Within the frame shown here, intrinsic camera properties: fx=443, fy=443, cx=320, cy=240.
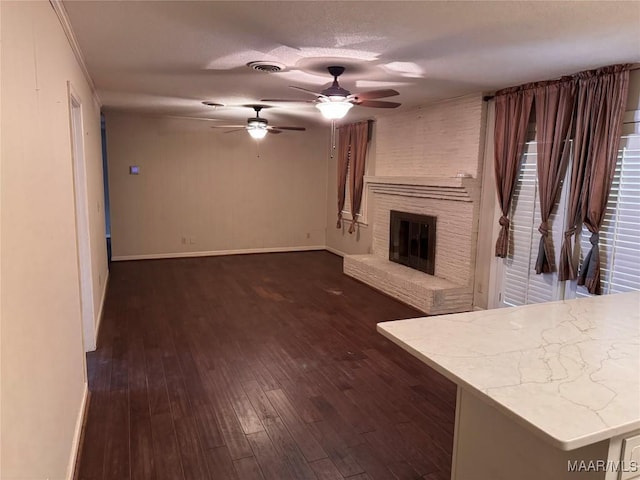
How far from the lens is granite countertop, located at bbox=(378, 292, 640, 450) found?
1.19m

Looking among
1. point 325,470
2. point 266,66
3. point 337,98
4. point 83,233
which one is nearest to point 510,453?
point 325,470

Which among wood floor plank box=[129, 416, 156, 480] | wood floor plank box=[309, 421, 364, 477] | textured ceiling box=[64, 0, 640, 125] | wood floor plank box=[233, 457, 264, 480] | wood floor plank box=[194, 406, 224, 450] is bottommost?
wood floor plank box=[129, 416, 156, 480]

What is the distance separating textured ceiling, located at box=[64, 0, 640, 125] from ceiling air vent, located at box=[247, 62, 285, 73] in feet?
0.20

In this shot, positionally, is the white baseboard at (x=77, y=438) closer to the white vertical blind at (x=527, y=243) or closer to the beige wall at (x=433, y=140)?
the white vertical blind at (x=527, y=243)

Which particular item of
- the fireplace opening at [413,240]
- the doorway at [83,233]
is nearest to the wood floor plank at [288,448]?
the doorway at [83,233]

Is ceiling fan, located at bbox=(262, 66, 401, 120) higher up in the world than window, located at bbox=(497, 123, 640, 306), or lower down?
higher up

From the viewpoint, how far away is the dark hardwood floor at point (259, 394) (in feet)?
7.99

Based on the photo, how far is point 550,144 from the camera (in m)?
4.04

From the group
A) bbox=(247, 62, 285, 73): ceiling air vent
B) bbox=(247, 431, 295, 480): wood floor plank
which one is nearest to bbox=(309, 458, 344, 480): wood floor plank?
bbox=(247, 431, 295, 480): wood floor plank

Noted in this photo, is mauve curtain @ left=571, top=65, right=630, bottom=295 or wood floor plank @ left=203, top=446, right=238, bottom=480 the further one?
mauve curtain @ left=571, top=65, right=630, bottom=295

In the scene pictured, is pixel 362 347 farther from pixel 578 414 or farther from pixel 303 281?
pixel 578 414

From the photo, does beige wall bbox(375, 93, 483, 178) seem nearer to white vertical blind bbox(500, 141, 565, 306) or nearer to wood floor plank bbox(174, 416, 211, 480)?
white vertical blind bbox(500, 141, 565, 306)

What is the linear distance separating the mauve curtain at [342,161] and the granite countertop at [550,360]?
5877mm

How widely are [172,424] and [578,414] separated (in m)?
2.37
